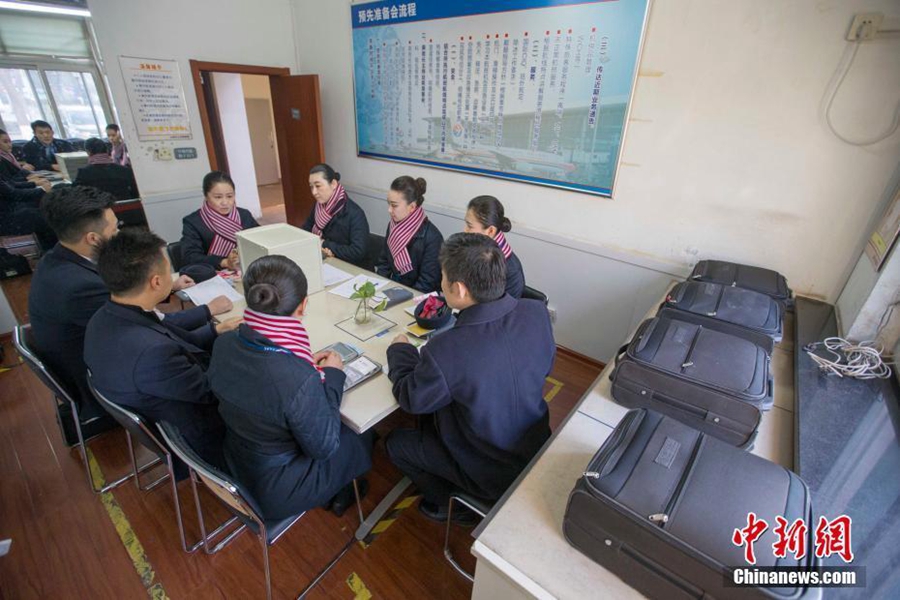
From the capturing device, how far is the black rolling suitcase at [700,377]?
1.13m

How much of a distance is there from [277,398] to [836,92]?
8.28ft

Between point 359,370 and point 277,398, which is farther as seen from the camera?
point 359,370

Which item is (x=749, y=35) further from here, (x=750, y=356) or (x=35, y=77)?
(x=35, y=77)

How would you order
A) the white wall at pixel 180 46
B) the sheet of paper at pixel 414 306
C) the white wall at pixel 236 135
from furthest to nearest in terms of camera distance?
1. the white wall at pixel 236 135
2. the white wall at pixel 180 46
3. the sheet of paper at pixel 414 306

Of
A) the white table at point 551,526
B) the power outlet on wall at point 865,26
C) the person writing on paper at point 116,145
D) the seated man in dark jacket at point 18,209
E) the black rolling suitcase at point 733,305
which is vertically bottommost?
the seated man in dark jacket at point 18,209

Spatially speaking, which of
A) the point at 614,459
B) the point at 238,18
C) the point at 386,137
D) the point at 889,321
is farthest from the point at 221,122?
the point at 889,321

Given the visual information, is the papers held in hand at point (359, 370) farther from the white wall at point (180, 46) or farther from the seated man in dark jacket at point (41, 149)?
the seated man in dark jacket at point (41, 149)

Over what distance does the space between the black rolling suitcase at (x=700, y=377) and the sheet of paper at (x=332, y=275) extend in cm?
150

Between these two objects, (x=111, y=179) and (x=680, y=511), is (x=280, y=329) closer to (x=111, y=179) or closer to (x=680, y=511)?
(x=680, y=511)

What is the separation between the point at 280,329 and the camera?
44.1 inches

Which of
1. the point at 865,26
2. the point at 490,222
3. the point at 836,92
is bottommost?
the point at 490,222

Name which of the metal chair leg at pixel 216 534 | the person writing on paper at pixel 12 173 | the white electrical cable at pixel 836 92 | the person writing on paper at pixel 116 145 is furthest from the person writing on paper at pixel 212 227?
the person writing on paper at pixel 12 173

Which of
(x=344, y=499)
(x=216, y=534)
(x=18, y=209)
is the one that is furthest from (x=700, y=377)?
(x=18, y=209)

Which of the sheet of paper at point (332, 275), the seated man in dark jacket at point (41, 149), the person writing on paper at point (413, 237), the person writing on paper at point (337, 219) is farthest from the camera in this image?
the seated man in dark jacket at point (41, 149)
